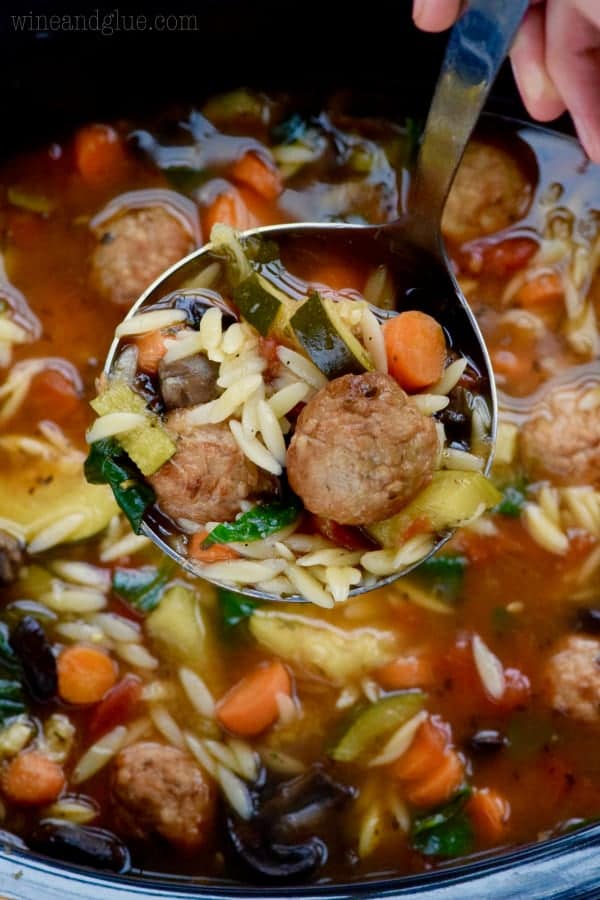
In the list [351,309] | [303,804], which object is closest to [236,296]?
[351,309]

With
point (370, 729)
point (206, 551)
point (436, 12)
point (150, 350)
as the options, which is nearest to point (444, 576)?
point (370, 729)

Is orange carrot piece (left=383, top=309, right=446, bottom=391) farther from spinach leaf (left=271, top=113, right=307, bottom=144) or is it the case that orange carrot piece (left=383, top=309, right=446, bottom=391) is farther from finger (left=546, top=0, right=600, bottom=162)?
spinach leaf (left=271, top=113, right=307, bottom=144)

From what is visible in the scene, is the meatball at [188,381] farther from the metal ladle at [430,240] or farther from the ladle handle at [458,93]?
the ladle handle at [458,93]

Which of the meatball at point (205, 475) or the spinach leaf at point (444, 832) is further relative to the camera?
the spinach leaf at point (444, 832)

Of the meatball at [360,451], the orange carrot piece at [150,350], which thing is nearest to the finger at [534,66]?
the meatball at [360,451]

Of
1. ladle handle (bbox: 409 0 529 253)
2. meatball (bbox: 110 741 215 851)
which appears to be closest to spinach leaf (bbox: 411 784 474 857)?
meatball (bbox: 110 741 215 851)

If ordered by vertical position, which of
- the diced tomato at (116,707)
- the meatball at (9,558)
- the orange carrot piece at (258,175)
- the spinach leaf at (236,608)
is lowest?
the diced tomato at (116,707)
